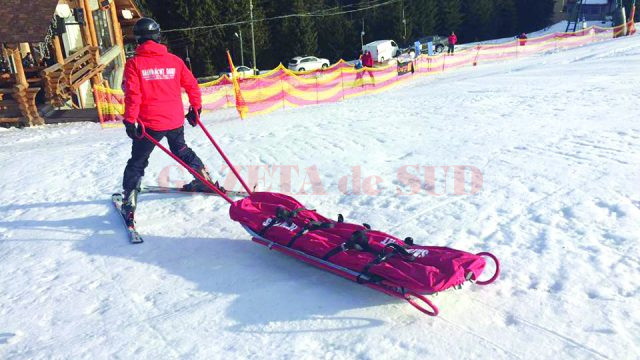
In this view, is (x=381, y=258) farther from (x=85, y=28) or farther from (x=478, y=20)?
(x=478, y=20)

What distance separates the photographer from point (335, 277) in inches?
132

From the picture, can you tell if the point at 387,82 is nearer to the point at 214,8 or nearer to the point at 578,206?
the point at 578,206

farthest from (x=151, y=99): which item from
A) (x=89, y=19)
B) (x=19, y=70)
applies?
(x=89, y=19)

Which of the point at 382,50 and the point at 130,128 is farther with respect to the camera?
the point at 382,50

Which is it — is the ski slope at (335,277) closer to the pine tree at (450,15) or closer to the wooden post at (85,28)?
the wooden post at (85,28)

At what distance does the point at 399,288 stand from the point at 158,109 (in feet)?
9.32

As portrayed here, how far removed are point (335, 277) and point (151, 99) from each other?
94.6 inches

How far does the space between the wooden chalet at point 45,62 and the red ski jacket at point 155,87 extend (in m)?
10.5

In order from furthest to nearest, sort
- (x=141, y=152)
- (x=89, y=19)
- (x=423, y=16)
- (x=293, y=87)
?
(x=423, y=16), (x=89, y=19), (x=293, y=87), (x=141, y=152)

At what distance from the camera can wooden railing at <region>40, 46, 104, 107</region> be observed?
14297mm

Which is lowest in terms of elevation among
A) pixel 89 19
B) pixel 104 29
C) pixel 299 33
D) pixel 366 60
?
pixel 366 60

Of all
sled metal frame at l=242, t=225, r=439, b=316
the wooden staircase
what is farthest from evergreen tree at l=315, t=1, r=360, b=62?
sled metal frame at l=242, t=225, r=439, b=316

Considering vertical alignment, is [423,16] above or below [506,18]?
above

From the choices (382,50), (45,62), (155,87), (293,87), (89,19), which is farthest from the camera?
(382,50)
